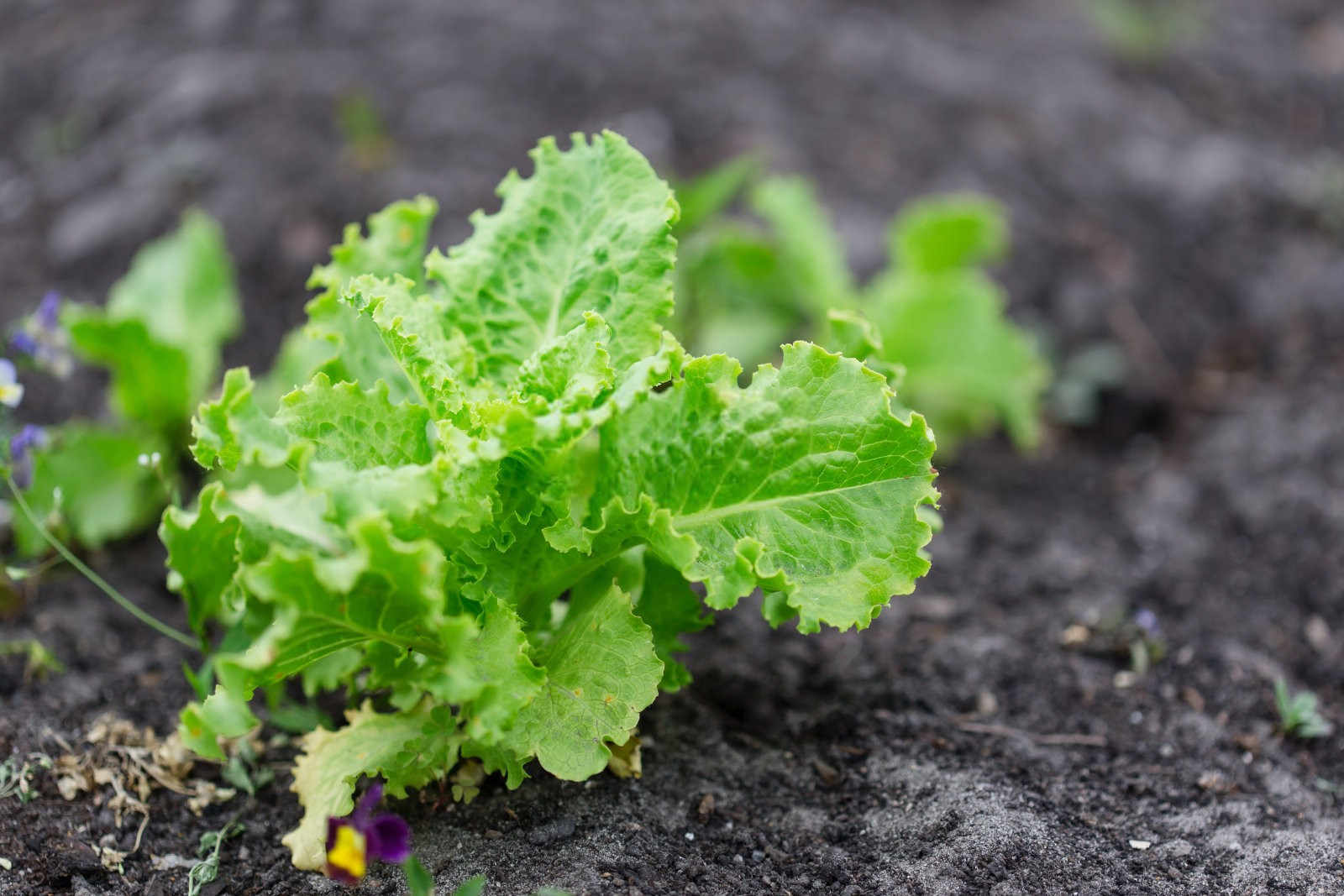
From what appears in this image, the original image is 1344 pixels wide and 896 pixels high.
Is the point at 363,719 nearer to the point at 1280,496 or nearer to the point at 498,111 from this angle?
the point at 1280,496

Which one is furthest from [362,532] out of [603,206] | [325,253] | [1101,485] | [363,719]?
[1101,485]

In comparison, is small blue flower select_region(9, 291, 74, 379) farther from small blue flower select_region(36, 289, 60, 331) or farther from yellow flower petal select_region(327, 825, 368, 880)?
yellow flower petal select_region(327, 825, 368, 880)

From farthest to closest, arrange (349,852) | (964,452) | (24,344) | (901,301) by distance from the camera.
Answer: (964,452) < (901,301) < (24,344) < (349,852)

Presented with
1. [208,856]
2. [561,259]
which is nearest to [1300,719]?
[561,259]

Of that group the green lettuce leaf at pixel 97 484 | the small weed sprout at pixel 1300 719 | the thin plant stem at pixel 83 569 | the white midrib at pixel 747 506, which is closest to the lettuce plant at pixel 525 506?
the white midrib at pixel 747 506

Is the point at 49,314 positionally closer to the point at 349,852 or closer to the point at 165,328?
the point at 165,328

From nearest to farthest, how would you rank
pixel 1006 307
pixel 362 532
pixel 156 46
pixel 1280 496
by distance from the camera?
pixel 362 532
pixel 1280 496
pixel 1006 307
pixel 156 46

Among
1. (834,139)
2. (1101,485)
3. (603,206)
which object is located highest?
(603,206)
